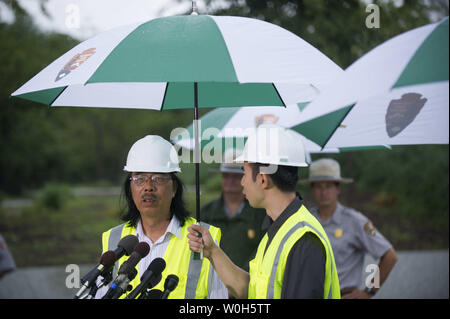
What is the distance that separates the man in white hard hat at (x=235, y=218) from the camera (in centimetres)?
500

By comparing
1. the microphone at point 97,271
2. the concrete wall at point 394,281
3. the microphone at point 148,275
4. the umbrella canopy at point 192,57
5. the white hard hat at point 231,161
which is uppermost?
the umbrella canopy at point 192,57

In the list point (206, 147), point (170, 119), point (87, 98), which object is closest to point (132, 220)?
point (87, 98)

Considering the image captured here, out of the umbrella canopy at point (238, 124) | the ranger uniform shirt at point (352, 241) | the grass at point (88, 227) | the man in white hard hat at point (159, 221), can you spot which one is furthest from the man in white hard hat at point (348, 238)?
the grass at point (88, 227)

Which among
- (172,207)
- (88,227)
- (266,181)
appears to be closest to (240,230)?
(172,207)

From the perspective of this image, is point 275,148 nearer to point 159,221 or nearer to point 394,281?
point 159,221

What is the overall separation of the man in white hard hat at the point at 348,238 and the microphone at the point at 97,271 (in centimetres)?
289

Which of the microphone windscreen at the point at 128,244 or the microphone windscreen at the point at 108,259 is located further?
the microphone windscreen at the point at 128,244

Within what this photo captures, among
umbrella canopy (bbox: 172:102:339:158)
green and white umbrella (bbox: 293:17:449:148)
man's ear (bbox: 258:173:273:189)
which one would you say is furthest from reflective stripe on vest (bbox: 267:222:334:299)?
umbrella canopy (bbox: 172:102:339:158)

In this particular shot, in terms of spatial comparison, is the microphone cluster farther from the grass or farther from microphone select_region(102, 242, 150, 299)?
the grass

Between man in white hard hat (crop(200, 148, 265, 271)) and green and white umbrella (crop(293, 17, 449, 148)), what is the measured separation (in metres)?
1.42

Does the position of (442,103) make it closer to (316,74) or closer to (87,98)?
(316,74)

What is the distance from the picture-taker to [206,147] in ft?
16.6

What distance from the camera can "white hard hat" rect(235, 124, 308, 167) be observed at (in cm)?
244

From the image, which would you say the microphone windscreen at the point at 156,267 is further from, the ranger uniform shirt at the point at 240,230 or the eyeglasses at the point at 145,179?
the ranger uniform shirt at the point at 240,230
